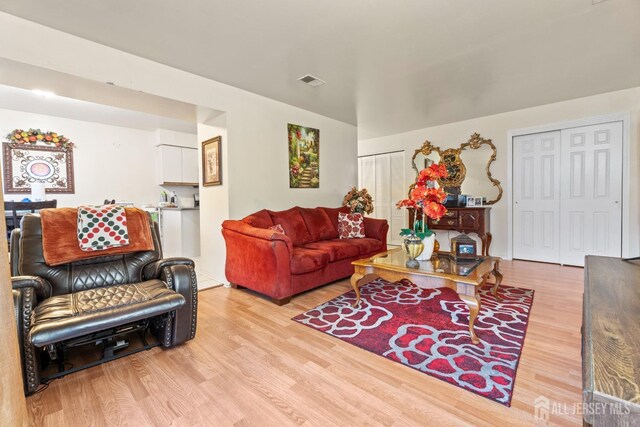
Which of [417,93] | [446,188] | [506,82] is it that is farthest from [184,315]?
[446,188]

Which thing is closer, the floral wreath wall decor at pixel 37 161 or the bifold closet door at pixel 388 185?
the floral wreath wall decor at pixel 37 161

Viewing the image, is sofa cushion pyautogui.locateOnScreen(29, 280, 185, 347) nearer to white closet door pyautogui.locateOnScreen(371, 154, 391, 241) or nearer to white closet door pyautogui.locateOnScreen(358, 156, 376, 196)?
white closet door pyautogui.locateOnScreen(371, 154, 391, 241)

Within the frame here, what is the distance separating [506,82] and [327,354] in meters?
3.57

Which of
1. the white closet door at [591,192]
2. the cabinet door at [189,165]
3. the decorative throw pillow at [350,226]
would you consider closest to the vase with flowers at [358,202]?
the decorative throw pillow at [350,226]

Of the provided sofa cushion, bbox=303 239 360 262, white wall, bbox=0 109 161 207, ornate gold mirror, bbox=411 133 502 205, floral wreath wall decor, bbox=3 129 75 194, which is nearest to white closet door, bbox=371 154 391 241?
ornate gold mirror, bbox=411 133 502 205

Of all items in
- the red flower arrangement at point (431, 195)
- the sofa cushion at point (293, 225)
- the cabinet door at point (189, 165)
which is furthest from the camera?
the cabinet door at point (189, 165)

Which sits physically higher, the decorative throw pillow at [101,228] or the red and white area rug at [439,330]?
the decorative throw pillow at [101,228]

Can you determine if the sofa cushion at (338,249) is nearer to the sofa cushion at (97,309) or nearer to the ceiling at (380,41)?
the sofa cushion at (97,309)

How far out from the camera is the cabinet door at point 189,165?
564 cm

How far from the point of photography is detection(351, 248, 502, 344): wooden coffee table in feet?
6.39

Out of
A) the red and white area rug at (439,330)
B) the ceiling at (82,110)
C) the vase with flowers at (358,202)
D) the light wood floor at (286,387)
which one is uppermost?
the ceiling at (82,110)

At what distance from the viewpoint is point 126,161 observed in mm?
5254

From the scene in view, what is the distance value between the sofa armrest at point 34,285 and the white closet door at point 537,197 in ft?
18.1

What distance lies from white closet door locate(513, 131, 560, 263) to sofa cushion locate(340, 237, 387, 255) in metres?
2.39
